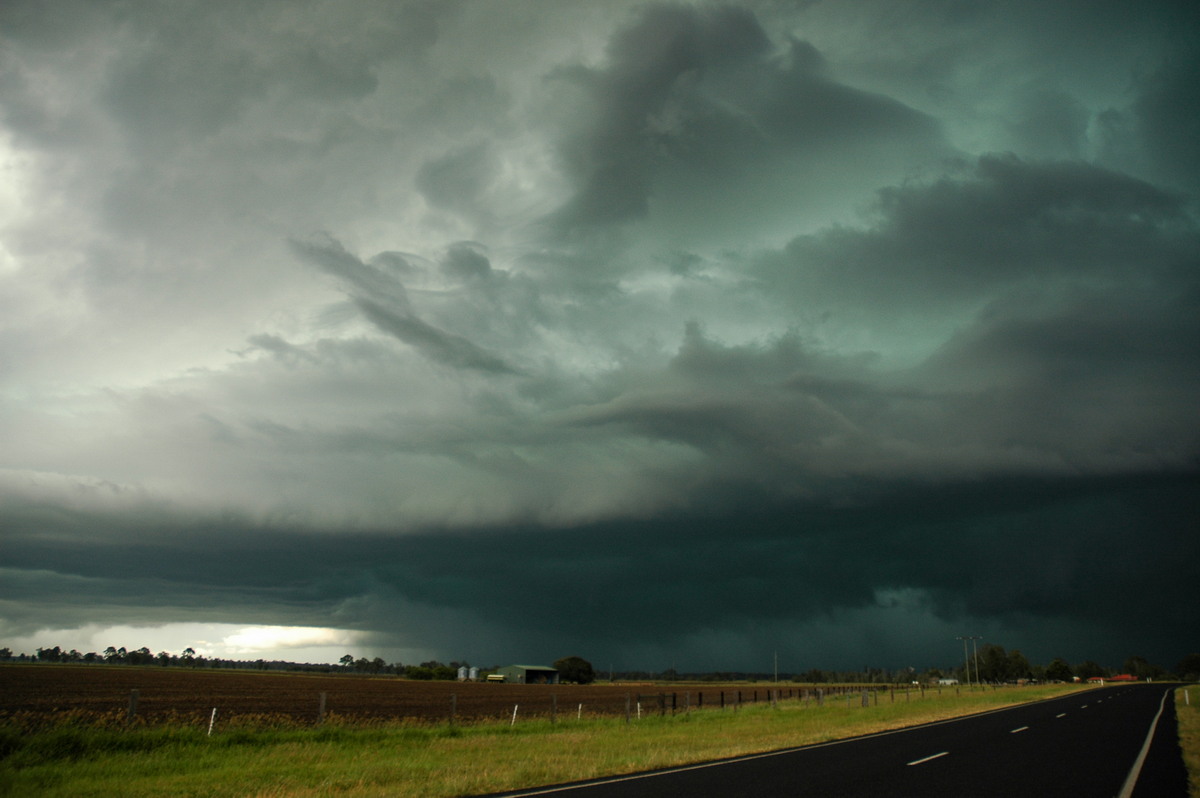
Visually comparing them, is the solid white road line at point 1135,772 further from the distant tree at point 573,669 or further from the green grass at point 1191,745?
the distant tree at point 573,669

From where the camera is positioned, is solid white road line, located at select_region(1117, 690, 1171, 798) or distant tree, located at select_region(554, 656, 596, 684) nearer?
solid white road line, located at select_region(1117, 690, 1171, 798)

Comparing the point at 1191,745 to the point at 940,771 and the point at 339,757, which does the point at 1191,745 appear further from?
the point at 339,757

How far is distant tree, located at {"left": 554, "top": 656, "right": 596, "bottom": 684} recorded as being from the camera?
6905 inches

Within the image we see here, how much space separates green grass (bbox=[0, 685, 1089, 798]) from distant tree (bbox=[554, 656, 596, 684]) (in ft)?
498

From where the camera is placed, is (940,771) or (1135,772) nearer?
(940,771)

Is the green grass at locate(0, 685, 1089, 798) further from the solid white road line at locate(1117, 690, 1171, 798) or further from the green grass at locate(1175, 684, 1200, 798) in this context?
the green grass at locate(1175, 684, 1200, 798)

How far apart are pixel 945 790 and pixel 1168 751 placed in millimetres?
14212

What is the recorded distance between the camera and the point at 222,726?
2611cm

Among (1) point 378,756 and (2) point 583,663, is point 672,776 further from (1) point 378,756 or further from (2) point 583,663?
(2) point 583,663

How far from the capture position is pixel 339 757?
2127 cm

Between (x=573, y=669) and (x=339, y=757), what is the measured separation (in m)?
164

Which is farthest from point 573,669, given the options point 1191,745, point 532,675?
point 1191,745

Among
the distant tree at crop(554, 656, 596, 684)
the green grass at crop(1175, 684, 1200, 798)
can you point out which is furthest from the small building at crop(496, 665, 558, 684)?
the green grass at crop(1175, 684, 1200, 798)

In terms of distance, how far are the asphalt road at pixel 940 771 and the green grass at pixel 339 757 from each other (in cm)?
194
